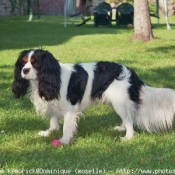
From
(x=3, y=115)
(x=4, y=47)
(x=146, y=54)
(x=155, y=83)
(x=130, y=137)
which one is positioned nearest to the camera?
(x=130, y=137)

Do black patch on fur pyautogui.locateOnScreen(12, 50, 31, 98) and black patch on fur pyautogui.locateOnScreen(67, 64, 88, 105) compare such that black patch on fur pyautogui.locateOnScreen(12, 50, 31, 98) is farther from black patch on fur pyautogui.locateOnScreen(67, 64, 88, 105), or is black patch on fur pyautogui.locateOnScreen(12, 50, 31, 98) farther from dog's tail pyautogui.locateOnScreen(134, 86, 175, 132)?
dog's tail pyautogui.locateOnScreen(134, 86, 175, 132)

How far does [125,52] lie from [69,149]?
860 centimetres

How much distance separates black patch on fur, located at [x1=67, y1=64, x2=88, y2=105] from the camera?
17.9ft

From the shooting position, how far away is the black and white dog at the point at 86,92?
5.35 metres

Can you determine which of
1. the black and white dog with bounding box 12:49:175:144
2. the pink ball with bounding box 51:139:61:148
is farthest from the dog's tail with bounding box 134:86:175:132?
the pink ball with bounding box 51:139:61:148

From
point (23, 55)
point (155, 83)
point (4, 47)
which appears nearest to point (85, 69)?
point (23, 55)

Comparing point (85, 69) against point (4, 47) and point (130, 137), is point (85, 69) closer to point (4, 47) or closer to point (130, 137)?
point (130, 137)

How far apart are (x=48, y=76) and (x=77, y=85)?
386 mm

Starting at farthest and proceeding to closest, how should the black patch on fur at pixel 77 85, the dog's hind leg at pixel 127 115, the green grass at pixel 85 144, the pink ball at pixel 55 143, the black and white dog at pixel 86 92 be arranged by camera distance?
the dog's hind leg at pixel 127 115
the black patch on fur at pixel 77 85
the black and white dog at pixel 86 92
the pink ball at pixel 55 143
the green grass at pixel 85 144

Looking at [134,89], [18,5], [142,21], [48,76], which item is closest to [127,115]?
[134,89]

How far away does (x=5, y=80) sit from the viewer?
9.15m

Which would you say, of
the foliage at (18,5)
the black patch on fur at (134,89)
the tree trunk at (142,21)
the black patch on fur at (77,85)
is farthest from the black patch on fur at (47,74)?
the foliage at (18,5)

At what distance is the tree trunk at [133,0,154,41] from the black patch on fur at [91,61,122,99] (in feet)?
34.5

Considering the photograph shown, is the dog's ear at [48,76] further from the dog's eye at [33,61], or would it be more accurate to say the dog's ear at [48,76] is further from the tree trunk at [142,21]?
the tree trunk at [142,21]
